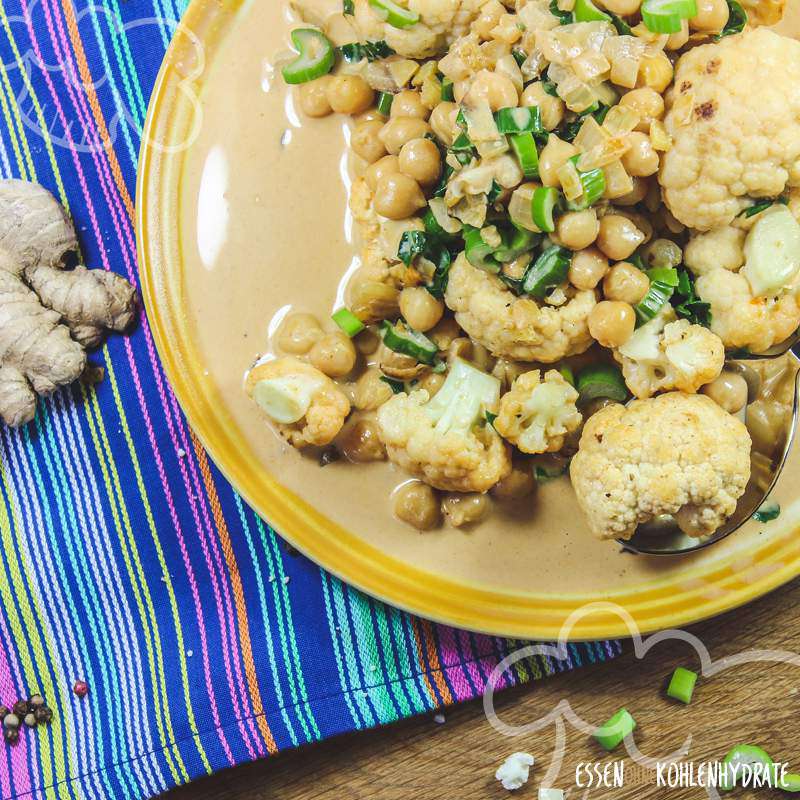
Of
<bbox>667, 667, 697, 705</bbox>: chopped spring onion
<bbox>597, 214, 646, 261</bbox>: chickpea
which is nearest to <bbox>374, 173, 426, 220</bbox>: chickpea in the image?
<bbox>597, 214, 646, 261</bbox>: chickpea

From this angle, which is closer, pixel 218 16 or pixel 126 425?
pixel 218 16

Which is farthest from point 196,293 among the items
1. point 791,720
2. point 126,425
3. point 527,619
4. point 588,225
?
point 791,720

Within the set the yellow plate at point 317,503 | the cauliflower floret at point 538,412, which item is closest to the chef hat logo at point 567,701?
the yellow plate at point 317,503

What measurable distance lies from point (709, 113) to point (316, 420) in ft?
3.72

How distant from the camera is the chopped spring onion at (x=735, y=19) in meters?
1.98

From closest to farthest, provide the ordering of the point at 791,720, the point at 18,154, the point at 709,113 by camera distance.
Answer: the point at 709,113, the point at 791,720, the point at 18,154

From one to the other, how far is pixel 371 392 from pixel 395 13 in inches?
36.2

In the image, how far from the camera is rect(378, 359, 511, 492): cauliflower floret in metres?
2.07

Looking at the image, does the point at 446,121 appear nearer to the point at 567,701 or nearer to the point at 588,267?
the point at 588,267

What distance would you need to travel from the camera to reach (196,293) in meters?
2.32

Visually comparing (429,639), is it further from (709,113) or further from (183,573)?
(709,113)

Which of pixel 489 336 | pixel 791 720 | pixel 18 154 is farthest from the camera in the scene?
pixel 18 154

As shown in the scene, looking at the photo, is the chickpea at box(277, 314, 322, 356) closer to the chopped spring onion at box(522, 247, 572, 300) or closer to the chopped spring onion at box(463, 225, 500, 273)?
the chopped spring onion at box(463, 225, 500, 273)

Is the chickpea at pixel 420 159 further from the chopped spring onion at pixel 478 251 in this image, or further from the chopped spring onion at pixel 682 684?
the chopped spring onion at pixel 682 684
